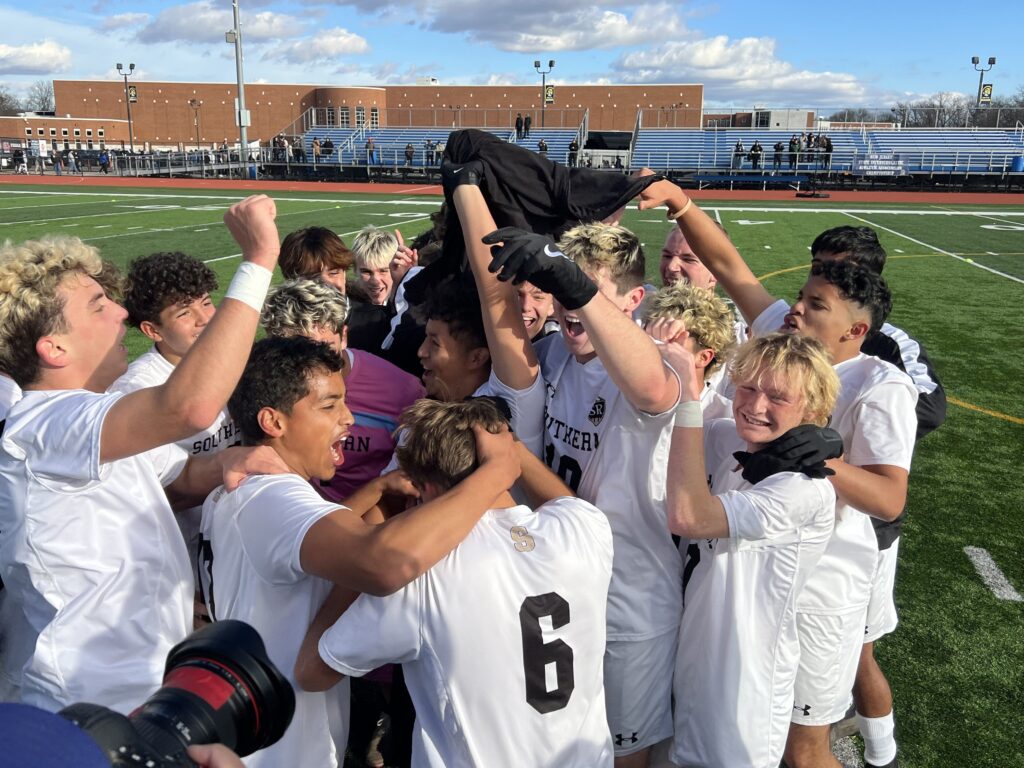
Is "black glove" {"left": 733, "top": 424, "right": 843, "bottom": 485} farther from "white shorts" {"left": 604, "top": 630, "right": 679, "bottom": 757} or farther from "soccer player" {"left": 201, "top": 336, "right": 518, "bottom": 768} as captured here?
"soccer player" {"left": 201, "top": 336, "right": 518, "bottom": 768}

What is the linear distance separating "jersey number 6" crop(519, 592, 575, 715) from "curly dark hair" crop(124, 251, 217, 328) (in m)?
2.02

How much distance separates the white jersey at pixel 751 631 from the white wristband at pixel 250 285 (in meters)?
1.41

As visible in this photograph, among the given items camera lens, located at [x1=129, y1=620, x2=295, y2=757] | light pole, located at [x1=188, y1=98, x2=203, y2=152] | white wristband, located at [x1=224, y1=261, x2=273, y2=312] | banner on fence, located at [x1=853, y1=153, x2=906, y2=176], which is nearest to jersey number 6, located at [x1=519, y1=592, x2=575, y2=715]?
camera lens, located at [x1=129, y1=620, x2=295, y2=757]

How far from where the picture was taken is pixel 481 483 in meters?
1.77

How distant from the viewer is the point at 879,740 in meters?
3.03

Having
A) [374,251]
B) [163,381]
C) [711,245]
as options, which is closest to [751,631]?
[711,245]

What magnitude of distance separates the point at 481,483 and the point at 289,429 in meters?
0.69

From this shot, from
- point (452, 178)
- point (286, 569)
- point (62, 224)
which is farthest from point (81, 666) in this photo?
point (62, 224)

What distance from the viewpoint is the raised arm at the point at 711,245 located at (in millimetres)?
2750

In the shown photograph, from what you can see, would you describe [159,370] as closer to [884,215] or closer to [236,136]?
[884,215]

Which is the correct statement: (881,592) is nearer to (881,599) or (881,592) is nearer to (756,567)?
(881,599)

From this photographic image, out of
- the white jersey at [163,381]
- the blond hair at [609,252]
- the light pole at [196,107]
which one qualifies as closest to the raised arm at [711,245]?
the blond hair at [609,252]

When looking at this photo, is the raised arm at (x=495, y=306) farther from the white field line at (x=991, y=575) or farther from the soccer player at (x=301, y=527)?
the white field line at (x=991, y=575)

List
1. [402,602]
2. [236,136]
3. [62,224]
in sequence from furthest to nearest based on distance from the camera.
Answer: [236,136], [62,224], [402,602]
